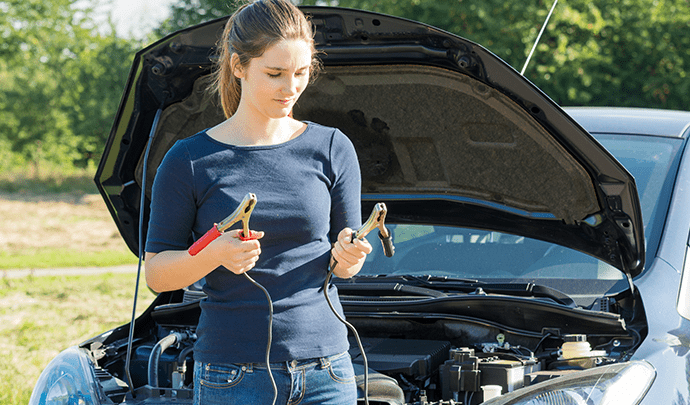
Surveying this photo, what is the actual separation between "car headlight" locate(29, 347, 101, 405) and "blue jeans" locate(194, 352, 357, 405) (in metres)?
0.75

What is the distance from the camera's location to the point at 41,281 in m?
10.3

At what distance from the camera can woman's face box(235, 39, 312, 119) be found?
1647mm

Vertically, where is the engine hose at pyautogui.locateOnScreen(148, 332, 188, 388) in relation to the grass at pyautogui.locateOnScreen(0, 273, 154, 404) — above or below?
above

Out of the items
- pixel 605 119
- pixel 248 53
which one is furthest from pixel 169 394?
pixel 605 119

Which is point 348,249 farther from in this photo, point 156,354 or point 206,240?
point 156,354

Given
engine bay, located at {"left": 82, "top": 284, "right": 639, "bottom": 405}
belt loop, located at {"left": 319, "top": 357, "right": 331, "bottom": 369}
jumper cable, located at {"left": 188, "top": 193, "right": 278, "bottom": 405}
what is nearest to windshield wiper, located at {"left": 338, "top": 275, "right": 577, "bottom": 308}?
engine bay, located at {"left": 82, "top": 284, "right": 639, "bottom": 405}

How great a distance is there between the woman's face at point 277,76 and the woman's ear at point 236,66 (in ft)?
0.10

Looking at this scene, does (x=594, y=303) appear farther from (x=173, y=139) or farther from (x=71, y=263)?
(x=71, y=263)

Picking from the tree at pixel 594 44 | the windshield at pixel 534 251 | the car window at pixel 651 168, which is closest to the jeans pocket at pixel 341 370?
the windshield at pixel 534 251

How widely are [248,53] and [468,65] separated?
956mm

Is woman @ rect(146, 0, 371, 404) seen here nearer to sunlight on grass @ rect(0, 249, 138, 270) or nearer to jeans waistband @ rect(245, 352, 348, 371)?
jeans waistband @ rect(245, 352, 348, 371)

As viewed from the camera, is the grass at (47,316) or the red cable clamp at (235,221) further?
the grass at (47,316)

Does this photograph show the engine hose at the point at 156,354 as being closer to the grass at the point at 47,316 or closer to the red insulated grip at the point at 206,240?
the red insulated grip at the point at 206,240

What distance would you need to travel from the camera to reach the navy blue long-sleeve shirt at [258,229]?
5.37 ft
